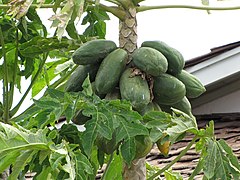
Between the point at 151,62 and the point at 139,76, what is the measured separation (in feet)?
0.16

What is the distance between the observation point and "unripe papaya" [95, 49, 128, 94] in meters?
1.70

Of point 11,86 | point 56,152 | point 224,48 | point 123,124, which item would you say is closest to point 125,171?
point 123,124

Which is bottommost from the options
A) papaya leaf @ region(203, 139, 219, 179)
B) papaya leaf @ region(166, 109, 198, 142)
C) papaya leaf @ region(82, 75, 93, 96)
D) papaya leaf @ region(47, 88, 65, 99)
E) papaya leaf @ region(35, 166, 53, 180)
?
papaya leaf @ region(35, 166, 53, 180)

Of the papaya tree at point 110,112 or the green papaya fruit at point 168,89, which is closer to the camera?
the papaya tree at point 110,112

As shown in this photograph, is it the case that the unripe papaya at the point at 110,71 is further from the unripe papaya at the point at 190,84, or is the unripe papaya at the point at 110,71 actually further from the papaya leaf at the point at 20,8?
the papaya leaf at the point at 20,8

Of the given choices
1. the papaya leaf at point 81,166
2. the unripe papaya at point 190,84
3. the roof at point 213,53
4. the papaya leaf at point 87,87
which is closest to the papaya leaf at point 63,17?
the papaya leaf at point 87,87

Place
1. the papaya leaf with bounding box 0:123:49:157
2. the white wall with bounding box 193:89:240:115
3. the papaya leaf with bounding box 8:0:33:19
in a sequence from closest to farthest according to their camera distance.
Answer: the papaya leaf with bounding box 0:123:49:157
the papaya leaf with bounding box 8:0:33:19
the white wall with bounding box 193:89:240:115

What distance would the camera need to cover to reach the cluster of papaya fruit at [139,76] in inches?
66.8

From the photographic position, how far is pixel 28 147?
1.46 m

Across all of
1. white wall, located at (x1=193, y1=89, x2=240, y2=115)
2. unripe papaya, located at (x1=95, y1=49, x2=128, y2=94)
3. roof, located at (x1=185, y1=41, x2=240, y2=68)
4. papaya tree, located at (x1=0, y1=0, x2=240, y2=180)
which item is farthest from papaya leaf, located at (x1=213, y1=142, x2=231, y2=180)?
white wall, located at (x1=193, y1=89, x2=240, y2=115)

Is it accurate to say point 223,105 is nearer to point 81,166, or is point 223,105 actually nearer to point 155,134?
point 155,134

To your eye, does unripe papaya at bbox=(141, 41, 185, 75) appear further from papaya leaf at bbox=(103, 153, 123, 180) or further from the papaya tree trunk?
papaya leaf at bbox=(103, 153, 123, 180)

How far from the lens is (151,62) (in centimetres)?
170

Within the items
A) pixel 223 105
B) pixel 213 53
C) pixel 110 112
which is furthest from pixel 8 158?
pixel 223 105
